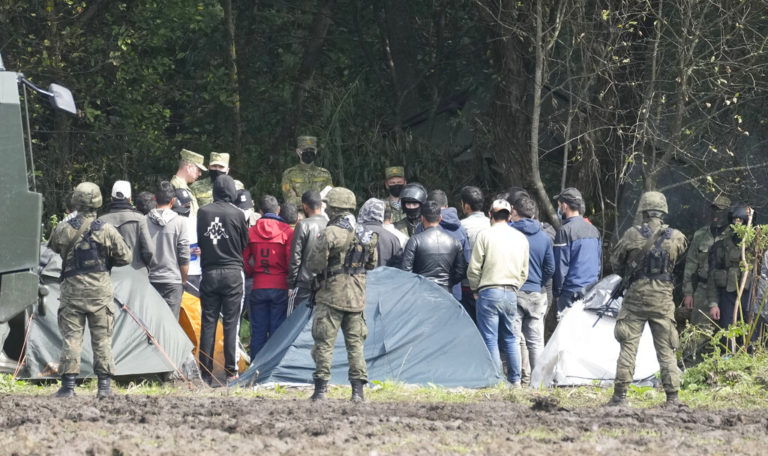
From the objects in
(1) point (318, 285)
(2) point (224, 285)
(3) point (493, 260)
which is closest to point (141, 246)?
(2) point (224, 285)

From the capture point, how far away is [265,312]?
40.8 feet

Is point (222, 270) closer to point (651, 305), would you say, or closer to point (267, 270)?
point (267, 270)

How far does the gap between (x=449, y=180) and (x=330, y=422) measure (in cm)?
1027

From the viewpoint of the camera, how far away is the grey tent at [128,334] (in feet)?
37.3

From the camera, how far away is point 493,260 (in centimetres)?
1141

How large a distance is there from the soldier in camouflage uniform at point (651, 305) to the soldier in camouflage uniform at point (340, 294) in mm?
2133

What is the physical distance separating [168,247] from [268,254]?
1.00m

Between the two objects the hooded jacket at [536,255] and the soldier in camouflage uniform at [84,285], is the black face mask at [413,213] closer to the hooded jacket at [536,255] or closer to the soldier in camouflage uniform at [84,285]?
the hooded jacket at [536,255]

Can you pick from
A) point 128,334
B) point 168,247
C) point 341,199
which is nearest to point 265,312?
point 168,247

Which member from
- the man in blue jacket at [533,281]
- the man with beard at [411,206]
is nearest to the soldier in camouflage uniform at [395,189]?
the man with beard at [411,206]

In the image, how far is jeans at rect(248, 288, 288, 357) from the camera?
40.5ft

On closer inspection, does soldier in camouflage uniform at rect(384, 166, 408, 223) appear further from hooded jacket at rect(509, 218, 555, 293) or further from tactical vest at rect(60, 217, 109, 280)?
tactical vest at rect(60, 217, 109, 280)

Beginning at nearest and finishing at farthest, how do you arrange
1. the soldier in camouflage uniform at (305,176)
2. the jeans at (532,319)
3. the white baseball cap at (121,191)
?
the white baseball cap at (121,191), the jeans at (532,319), the soldier in camouflage uniform at (305,176)

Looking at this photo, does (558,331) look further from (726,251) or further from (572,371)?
(726,251)
